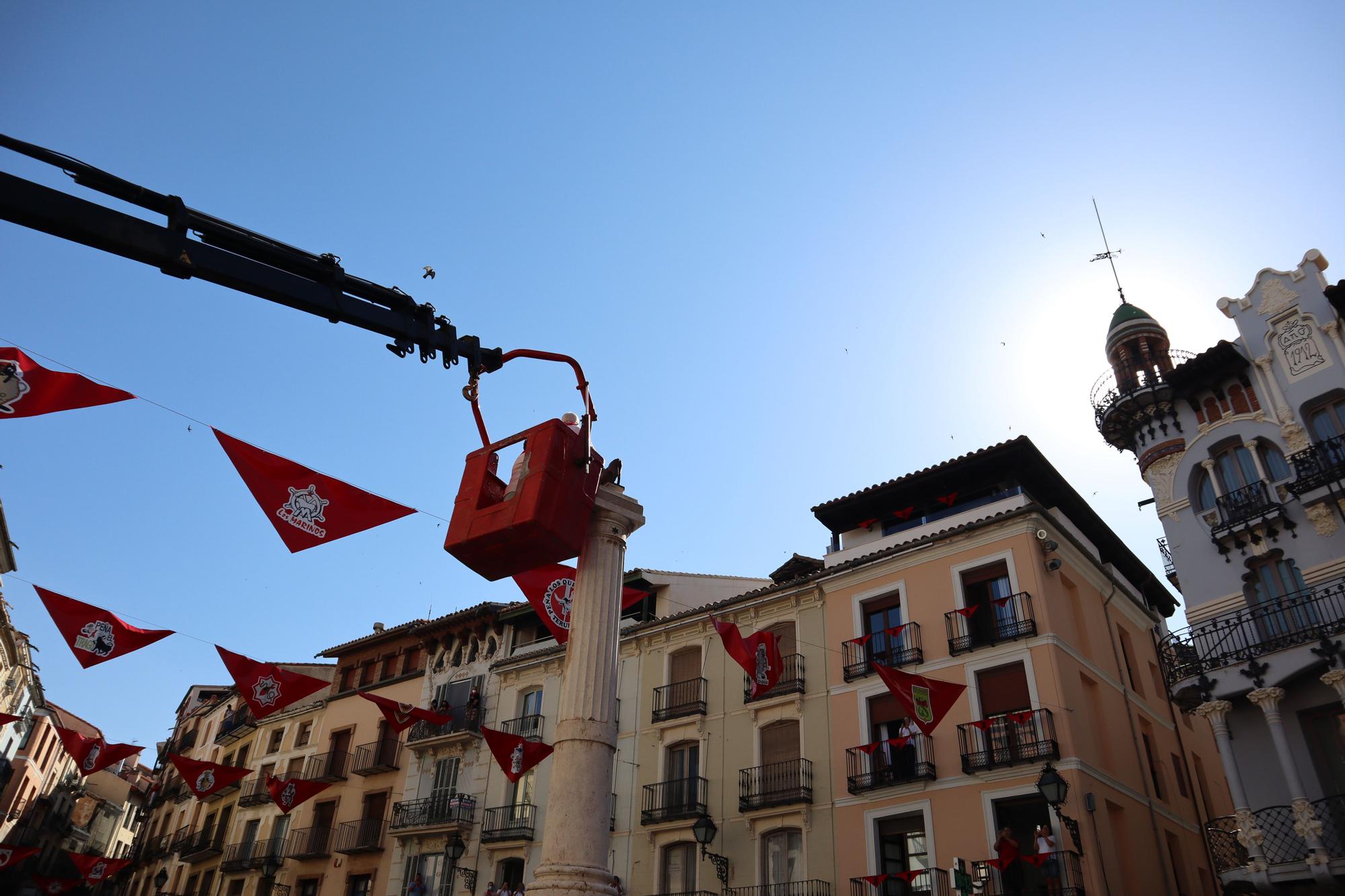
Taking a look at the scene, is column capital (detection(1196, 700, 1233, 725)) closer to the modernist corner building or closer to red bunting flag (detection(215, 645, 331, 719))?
the modernist corner building

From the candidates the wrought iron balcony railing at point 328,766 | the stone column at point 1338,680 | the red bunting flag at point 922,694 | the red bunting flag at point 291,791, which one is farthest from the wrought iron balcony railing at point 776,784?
the wrought iron balcony railing at point 328,766

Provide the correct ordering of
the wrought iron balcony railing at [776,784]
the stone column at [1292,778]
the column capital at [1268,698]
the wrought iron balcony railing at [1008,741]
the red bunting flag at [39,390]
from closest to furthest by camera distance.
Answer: the red bunting flag at [39,390] < the stone column at [1292,778] < the column capital at [1268,698] < the wrought iron balcony railing at [1008,741] < the wrought iron balcony railing at [776,784]

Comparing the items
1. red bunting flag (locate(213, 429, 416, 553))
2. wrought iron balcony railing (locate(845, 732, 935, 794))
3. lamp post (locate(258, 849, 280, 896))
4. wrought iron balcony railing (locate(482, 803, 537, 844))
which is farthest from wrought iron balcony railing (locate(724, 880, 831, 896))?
lamp post (locate(258, 849, 280, 896))

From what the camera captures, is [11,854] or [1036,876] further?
[11,854]

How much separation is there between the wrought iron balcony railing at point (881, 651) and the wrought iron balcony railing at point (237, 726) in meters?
30.0

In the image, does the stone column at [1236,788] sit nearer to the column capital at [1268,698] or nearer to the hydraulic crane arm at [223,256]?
the column capital at [1268,698]

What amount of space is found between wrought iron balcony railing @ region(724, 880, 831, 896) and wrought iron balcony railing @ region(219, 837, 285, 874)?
20236 mm

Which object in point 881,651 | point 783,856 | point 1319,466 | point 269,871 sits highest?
point 1319,466

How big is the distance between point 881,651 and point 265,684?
14.8 meters

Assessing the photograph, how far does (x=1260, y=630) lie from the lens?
65.4ft

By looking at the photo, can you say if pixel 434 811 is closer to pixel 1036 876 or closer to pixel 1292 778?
pixel 1036 876

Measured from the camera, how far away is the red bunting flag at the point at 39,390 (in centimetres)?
1234

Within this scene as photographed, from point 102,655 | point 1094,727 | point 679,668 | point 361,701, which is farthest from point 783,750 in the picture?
point 361,701

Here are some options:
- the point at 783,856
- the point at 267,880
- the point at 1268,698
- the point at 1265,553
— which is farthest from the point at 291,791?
the point at 1265,553
